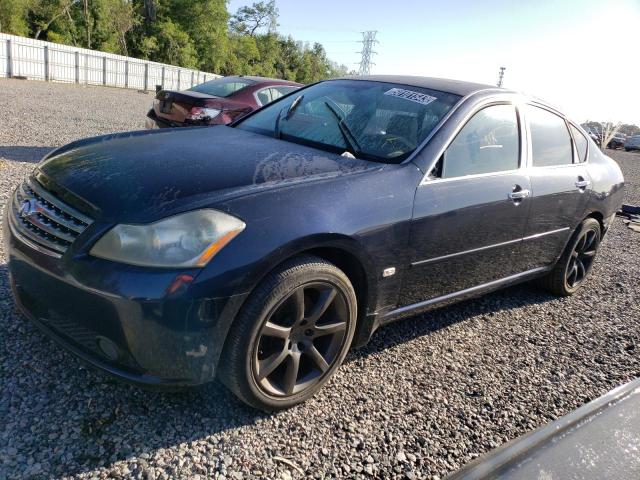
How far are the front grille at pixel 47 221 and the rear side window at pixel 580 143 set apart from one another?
12.6 feet

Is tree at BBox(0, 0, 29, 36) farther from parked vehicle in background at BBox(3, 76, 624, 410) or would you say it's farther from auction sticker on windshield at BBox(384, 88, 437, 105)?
auction sticker on windshield at BBox(384, 88, 437, 105)

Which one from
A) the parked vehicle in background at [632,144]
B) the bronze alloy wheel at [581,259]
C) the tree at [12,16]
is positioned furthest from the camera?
the parked vehicle in background at [632,144]

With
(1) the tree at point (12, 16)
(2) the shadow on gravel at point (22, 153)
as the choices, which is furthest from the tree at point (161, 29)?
(2) the shadow on gravel at point (22, 153)

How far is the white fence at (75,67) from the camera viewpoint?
24391 millimetres

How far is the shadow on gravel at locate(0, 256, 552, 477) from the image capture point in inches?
81.4

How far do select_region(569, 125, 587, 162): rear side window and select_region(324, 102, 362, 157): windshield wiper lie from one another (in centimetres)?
218

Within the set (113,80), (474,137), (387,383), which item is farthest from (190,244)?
(113,80)

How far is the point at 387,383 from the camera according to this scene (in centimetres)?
286

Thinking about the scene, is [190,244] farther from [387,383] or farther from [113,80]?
[113,80]

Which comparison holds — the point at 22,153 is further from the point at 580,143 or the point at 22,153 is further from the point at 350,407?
the point at 580,143

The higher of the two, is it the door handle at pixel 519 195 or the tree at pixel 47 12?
the tree at pixel 47 12

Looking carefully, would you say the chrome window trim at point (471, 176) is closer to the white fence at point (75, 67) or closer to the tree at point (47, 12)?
the white fence at point (75, 67)

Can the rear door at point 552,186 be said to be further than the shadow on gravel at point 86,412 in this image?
Yes

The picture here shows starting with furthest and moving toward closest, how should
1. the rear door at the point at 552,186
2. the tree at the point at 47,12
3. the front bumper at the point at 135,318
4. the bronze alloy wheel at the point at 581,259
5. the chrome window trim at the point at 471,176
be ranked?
the tree at the point at 47,12, the bronze alloy wheel at the point at 581,259, the rear door at the point at 552,186, the chrome window trim at the point at 471,176, the front bumper at the point at 135,318
